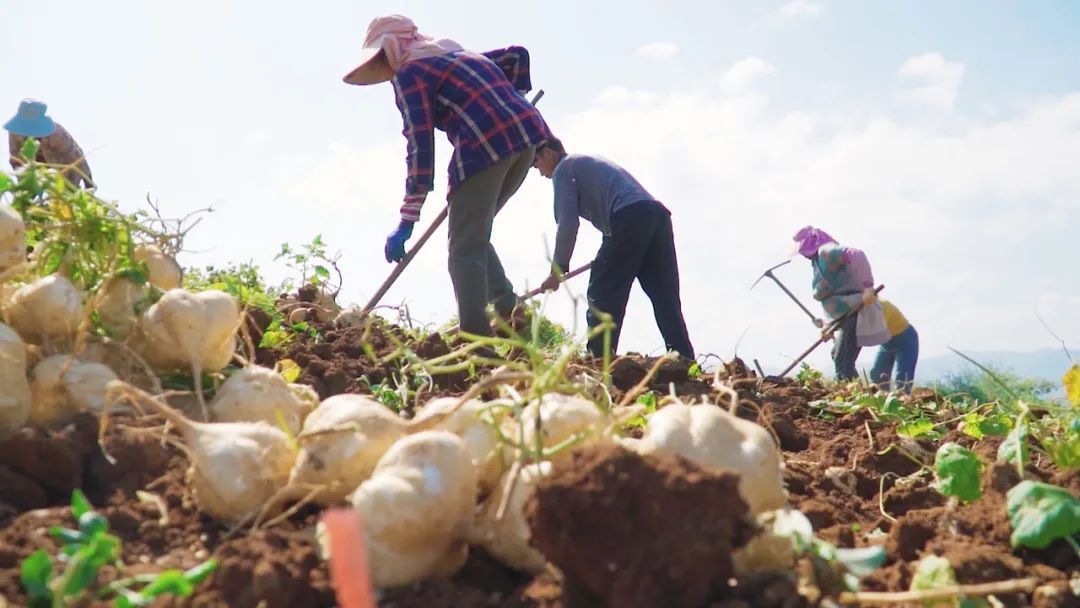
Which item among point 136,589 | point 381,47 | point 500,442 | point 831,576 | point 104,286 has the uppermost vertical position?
point 381,47

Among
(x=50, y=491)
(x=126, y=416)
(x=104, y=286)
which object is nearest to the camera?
(x=50, y=491)

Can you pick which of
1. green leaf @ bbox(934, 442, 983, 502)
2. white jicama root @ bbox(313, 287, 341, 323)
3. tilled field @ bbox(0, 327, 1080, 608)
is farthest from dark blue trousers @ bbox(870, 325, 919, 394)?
green leaf @ bbox(934, 442, 983, 502)

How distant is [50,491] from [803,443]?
2123mm

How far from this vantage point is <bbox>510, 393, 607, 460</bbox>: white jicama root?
151 cm

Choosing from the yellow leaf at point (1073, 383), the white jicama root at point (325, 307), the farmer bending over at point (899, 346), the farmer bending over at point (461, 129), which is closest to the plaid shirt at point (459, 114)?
the farmer bending over at point (461, 129)

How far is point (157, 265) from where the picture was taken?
2283 millimetres

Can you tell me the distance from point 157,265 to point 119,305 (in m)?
Result: 0.15

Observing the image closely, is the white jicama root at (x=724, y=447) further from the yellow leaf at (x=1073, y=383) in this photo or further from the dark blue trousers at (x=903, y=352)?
the dark blue trousers at (x=903, y=352)

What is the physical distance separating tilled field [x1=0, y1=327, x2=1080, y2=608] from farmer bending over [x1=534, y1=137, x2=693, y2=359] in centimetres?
418

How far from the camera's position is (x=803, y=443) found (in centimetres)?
285

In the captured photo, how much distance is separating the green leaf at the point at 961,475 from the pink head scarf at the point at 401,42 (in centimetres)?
388

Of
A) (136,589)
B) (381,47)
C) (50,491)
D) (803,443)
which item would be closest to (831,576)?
(136,589)

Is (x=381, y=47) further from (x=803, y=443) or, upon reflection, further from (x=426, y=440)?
(x=426, y=440)

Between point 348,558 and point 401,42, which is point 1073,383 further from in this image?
point 401,42
